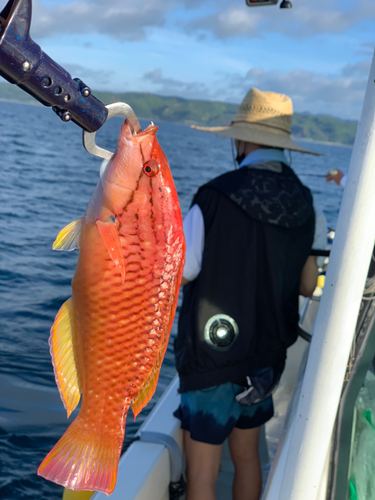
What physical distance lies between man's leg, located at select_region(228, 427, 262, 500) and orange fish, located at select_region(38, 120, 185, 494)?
80.7 inches

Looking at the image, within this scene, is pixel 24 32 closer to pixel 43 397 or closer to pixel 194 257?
pixel 194 257

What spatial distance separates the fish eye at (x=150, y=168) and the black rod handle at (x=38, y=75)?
15cm

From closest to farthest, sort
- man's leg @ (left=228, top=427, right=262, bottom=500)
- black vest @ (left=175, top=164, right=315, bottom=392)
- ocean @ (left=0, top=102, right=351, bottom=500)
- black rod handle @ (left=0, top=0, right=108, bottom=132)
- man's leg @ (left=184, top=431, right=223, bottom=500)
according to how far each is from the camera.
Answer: black rod handle @ (left=0, top=0, right=108, bottom=132) < black vest @ (left=175, top=164, right=315, bottom=392) < man's leg @ (left=184, top=431, right=223, bottom=500) < man's leg @ (left=228, top=427, right=262, bottom=500) < ocean @ (left=0, top=102, right=351, bottom=500)

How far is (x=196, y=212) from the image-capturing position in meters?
2.33

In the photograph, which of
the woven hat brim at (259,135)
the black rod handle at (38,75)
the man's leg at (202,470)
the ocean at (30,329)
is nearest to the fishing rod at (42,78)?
the black rod handle at (38,75)

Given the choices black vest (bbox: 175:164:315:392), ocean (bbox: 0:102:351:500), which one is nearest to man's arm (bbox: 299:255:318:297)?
black vest (bbox: 175:164:315:392)

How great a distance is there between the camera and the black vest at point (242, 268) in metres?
2.32

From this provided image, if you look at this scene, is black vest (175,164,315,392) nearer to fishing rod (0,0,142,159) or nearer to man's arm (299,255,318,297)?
man's arm (299,255,318,297)

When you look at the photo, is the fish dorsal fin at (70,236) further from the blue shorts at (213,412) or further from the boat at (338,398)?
the blue shorts at (213,412)

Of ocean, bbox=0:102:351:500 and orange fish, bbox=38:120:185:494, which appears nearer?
orange fish, bbox=38:120:185:494

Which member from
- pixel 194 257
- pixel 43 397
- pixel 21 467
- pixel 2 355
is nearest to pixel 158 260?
pixel 194 257

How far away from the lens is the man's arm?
8.83 feet

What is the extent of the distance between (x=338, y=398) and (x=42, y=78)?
103cm

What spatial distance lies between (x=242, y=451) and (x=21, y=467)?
2010mm
